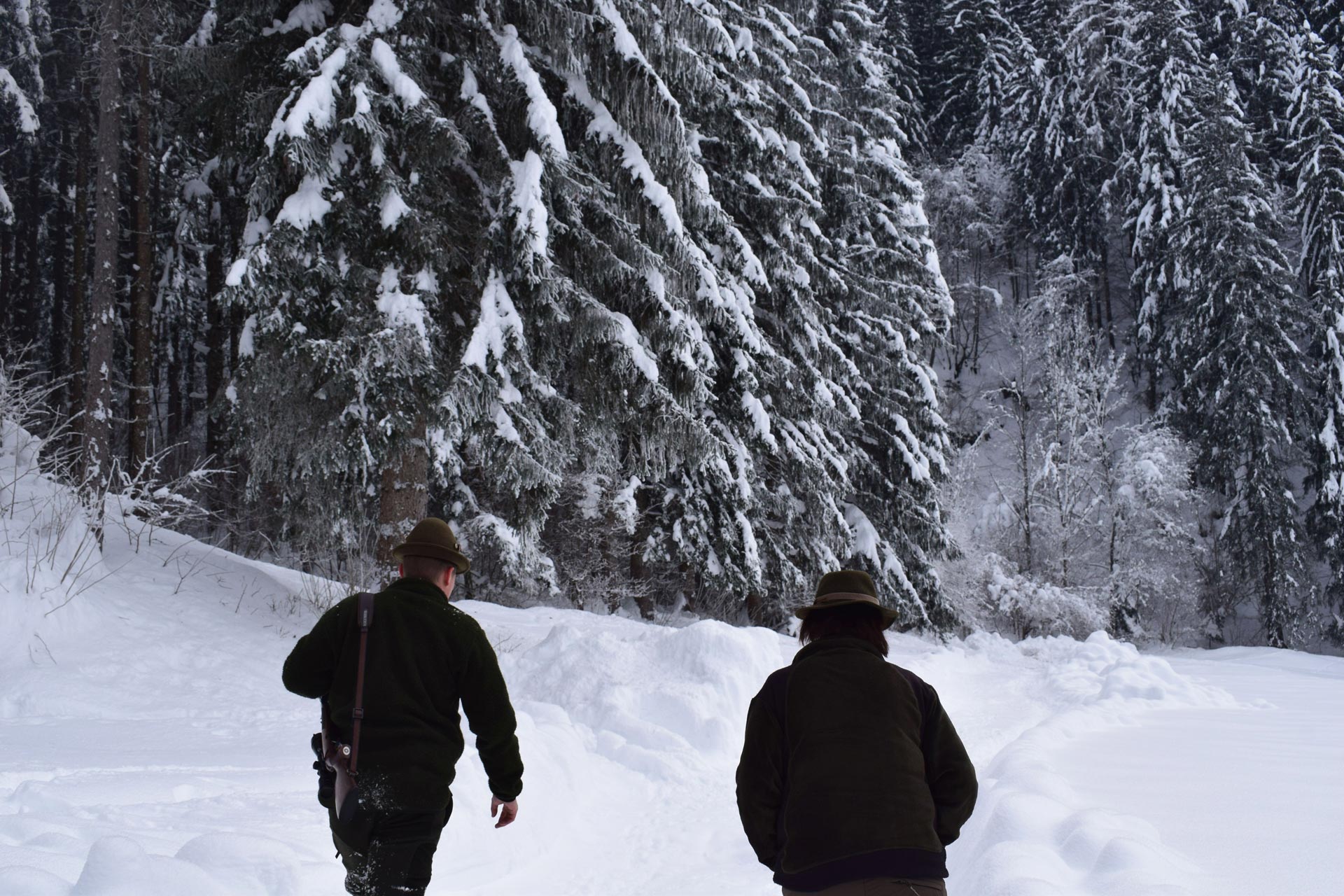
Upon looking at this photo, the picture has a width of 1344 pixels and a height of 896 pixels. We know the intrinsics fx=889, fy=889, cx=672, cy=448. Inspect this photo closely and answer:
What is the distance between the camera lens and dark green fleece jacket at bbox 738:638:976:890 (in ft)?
8.02

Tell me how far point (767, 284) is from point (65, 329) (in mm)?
26404

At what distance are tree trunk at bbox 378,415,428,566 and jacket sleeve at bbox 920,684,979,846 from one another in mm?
8726

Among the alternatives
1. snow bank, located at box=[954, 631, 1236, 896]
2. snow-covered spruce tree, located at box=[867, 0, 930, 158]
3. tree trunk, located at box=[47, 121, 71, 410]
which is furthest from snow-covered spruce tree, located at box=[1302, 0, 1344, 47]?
tree trunk, located at box=[47, 121, 71, 410]

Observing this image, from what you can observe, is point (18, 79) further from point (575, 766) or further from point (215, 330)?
point (575, 766)

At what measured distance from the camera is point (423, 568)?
3480mm

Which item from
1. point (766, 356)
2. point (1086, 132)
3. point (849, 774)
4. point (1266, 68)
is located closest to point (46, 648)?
point (849, 774)

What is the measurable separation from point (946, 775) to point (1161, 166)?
41.1 metres

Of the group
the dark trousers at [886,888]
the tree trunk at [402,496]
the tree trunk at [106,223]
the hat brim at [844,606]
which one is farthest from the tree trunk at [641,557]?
the dark trousers at [886,888]

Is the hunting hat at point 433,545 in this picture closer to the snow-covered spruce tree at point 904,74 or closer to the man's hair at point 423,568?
the man's hair at point 423,568

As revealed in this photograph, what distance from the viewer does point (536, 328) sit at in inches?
443

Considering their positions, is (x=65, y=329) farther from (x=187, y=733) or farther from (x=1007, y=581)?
(x=1007, y=581)

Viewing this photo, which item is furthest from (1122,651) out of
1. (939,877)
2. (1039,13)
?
(1039,13)

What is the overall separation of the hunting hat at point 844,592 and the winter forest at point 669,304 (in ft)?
25.1

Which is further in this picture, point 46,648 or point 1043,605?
point 1043,605
